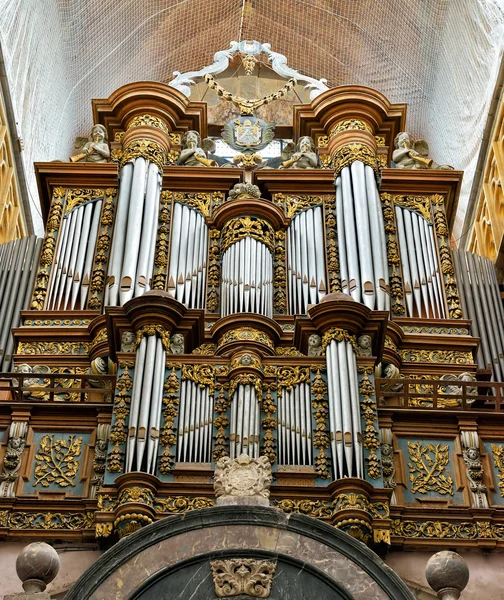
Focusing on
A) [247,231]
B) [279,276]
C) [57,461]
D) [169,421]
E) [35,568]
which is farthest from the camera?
[279,276]

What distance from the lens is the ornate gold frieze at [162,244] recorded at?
18.8 m

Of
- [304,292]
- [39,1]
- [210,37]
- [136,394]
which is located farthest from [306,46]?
[136,394]

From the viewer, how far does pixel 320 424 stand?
14.4m

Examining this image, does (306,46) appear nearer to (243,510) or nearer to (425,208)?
(425,208)

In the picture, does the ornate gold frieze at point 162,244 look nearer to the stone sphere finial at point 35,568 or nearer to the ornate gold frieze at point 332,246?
the ornate gold frieze at point 332,246

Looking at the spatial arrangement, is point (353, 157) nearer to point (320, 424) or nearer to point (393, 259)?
point (393, 259)

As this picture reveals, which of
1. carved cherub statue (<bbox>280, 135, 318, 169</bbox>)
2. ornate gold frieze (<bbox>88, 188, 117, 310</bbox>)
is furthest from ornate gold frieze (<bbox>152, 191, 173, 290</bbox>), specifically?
carved cherub statue (<bbox>280, 135, 318, 169</bbox>)

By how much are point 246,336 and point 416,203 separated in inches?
240

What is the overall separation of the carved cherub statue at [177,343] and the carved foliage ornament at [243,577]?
3896 mm

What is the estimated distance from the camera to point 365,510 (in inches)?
533

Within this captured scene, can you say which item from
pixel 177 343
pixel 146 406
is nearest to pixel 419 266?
pixel 177 343

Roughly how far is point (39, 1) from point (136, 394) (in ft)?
38.4

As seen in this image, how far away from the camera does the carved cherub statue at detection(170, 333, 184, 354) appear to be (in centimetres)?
1541

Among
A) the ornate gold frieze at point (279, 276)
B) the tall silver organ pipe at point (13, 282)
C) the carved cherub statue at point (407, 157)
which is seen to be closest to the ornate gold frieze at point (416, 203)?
the carved cherub statue at point (407, 157)
